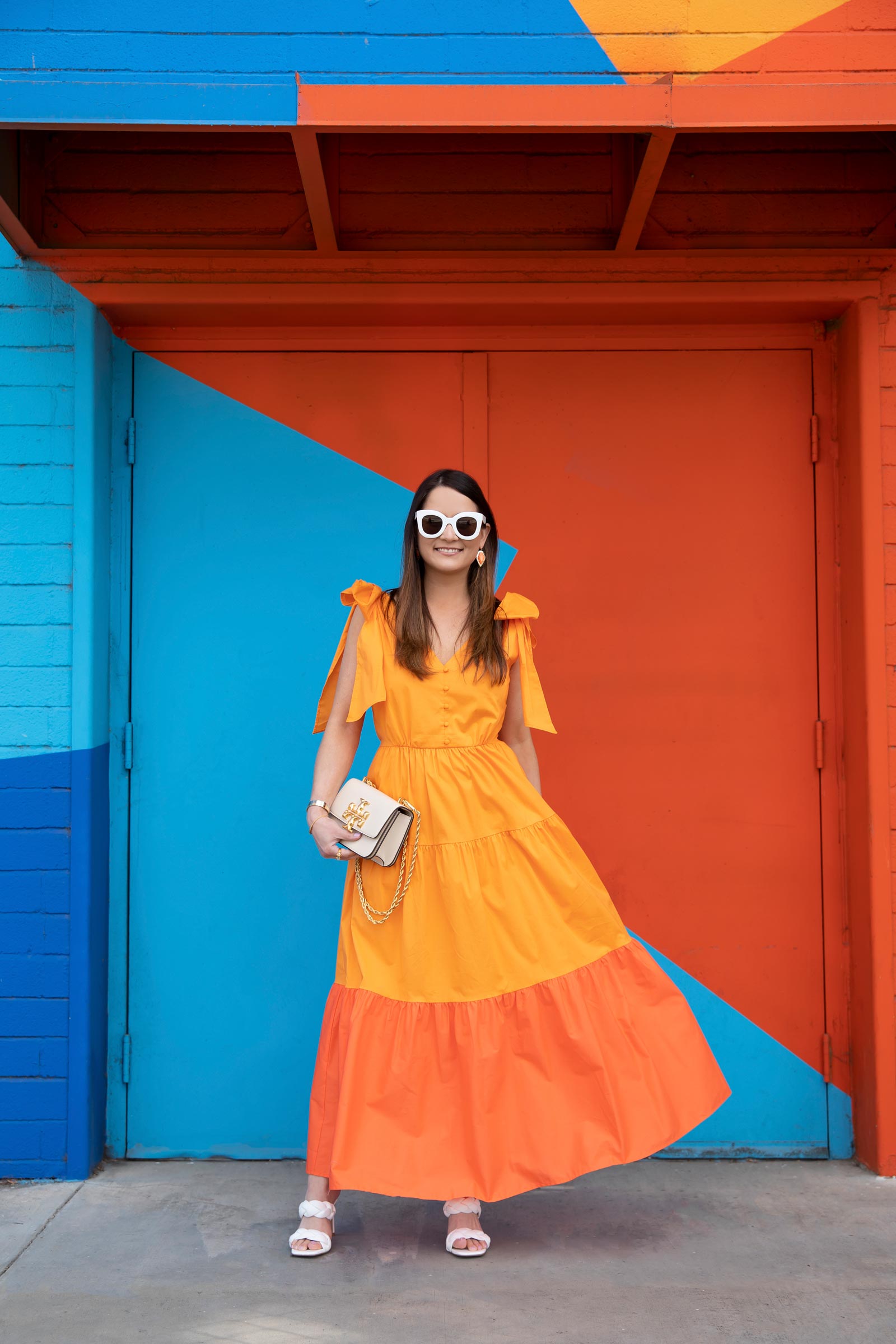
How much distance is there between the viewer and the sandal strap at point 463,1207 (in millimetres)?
Answer: 2928

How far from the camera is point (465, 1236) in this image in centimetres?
290

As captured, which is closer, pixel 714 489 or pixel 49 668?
pixel 49 668

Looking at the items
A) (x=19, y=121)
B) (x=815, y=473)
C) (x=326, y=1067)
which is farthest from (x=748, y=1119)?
(x=19, y=121)

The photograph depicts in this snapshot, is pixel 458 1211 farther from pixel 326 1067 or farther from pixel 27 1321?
pixel 27 1321

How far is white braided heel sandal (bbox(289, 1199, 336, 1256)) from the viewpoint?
290 centimetres

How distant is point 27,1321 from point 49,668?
1858mm

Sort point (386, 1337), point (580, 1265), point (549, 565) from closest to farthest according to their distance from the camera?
point (386, 1337), point (580, 1265), point (549, 565)

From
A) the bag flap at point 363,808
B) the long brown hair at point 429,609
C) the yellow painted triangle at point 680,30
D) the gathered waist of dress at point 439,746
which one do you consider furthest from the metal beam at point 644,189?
the bag flap at point 363,808

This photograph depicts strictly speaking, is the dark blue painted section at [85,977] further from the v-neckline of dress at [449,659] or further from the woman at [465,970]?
the v-neckline of dress at [449,659]

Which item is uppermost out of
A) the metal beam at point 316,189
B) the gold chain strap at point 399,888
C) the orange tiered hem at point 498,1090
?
the metal beam at point 316,189

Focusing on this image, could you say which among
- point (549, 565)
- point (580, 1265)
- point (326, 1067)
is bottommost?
point (580, 1265)

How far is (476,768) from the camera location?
9.77 feet

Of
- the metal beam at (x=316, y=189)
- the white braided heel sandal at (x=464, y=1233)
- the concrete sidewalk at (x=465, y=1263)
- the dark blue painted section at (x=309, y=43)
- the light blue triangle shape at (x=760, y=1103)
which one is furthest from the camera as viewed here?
the light blue triangle shape at (x=760, y=1103)

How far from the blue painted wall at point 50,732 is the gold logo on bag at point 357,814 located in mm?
1135
